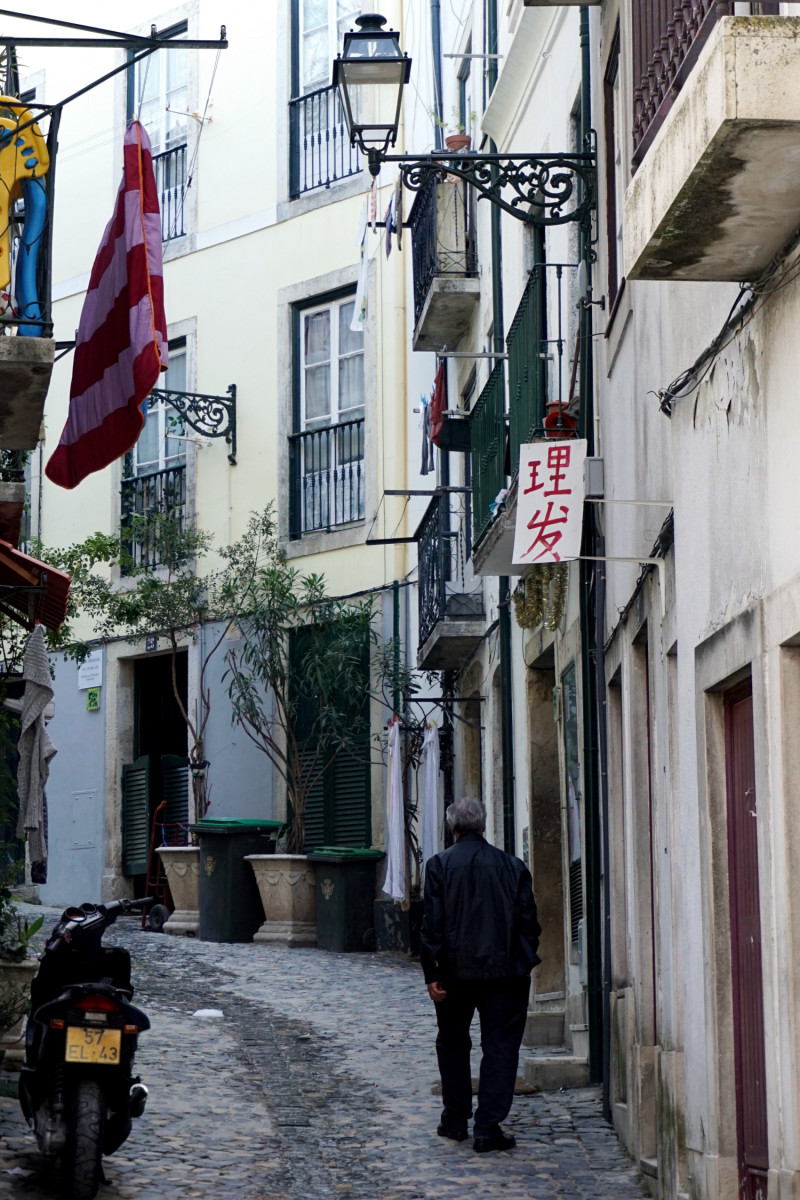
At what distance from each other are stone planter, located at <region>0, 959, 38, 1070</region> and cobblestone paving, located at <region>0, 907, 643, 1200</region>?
2.05 feet

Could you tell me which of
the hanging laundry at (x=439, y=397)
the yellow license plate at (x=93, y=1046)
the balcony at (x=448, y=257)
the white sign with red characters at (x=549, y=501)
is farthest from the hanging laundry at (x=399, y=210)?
the yellow license plate at (x=93, y=1046)

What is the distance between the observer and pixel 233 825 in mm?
19062

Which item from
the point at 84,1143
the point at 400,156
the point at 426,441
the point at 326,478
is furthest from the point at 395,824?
the point at 84,1143

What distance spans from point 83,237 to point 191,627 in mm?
6387

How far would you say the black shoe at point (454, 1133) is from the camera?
9078 millimetres

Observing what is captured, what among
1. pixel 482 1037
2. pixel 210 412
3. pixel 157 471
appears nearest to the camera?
pixel 482 1037

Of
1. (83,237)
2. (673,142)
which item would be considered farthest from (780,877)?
(83,237)

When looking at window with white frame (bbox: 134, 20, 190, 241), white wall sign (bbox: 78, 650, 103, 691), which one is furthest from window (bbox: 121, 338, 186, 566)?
window with white frame (bbox: 134, 20, 190, 241)

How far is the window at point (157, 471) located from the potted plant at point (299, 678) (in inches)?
82.0

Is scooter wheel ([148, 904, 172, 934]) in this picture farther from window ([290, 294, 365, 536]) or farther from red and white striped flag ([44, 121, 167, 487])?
red and white striped flag ([44, 121, 167, 487])

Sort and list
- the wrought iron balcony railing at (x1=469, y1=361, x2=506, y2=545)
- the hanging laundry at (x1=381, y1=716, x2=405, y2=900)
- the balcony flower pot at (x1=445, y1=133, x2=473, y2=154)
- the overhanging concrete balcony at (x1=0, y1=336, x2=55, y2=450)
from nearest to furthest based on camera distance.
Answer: the overhanging concrete balcony at (x1=0, y1=336, x2=55, y2=450) < the wrought iron balcony railing at (x1=469, y1=361, x2=506, y2=545) < the balcony flower pot at (x1=445, y1=133, x2=473, y2=154) < the hanging laundry at (x1=381, y1=716, x2=405, y2=900)

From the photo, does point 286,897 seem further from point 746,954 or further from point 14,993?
point 746,954

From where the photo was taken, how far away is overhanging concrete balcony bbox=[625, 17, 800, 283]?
4879mm

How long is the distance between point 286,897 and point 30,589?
849cm
